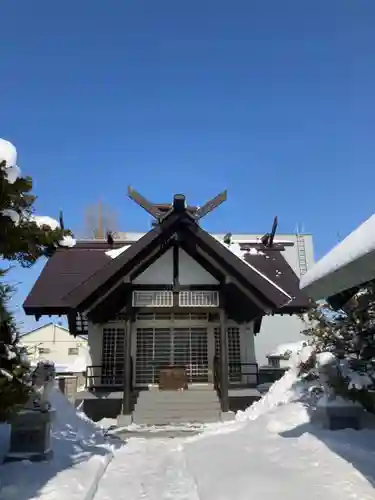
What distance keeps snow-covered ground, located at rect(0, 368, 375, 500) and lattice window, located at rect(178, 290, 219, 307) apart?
685 cm

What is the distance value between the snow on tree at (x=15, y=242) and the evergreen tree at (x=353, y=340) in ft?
15.4

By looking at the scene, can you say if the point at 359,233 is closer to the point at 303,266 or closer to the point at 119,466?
the point at 119,466

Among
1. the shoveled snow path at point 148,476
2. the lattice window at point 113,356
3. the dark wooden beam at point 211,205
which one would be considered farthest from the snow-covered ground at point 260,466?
Result: the dark wooden beam at point 211,205

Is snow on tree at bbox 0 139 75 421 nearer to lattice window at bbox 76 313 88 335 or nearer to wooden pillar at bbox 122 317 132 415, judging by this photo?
wooden pillar at bbox 122 317 132 415

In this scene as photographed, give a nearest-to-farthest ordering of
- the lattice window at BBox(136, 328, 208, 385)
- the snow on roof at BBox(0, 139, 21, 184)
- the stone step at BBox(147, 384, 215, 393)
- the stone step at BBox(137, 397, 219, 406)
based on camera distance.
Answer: the snow on roof at BBox(0, 139, 21, 184)
the stone step at BBox(137, 397, 219, 406)
the stone step at BBox(147, 384, 215, 393)
the lattice window at BBox(136, 328, 208, 385)

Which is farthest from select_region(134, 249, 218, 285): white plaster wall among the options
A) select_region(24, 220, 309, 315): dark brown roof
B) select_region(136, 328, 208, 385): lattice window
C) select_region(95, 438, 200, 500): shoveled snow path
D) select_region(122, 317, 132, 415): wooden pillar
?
select_region(95, 438, 200, 500): shoveled snow path

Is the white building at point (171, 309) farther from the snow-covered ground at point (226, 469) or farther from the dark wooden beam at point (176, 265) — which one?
the snow-covered ground at point (226, 469)

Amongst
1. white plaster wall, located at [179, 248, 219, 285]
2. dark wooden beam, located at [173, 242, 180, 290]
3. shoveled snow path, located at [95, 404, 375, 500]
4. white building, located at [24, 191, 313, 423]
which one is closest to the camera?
shoveled snow path, located at [95, 404, 375, 500]

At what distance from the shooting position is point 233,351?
1667 centimetres

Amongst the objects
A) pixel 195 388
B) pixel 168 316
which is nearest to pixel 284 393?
pixel 195 388

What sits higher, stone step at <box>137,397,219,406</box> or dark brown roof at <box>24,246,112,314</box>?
dark brown roof at <box>24,246,112,314</box>

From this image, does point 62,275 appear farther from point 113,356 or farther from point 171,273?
point 171,273

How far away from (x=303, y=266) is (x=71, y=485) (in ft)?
95.0

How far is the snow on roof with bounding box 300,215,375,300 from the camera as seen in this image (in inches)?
162
